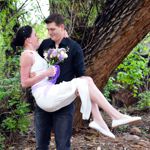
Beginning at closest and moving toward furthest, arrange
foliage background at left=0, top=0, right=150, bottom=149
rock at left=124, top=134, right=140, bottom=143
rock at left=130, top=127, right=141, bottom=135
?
foliage background at left=0, top=0, right=150, bottom=149
rock at left=124, top=134, right=140, bottom=143
rock at left=130, top=127, right=141, bottom=135

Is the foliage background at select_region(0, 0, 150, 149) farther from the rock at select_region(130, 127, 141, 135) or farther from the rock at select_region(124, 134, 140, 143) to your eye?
the rock at select_region(130, 127, 141, 135)

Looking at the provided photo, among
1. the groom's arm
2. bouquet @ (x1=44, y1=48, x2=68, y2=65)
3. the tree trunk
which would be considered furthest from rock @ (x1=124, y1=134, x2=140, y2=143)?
bouquet @ (x1=44, y1=48, x2=68, y2=65)

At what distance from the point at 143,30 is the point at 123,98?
15.7 ft

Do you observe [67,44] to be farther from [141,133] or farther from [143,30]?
[141,133]

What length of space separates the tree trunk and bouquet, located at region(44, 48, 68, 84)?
1900 millimetres

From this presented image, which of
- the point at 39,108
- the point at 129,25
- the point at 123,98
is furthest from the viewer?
the point at 123,98

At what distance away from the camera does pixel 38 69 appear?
3842mm

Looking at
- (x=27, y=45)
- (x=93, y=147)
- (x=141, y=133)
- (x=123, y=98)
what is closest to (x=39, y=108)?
(x=27, y=45)

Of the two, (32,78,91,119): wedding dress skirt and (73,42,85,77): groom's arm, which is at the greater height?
(73,42,85,77): groom's arm

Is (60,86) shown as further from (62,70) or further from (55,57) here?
(55,57)

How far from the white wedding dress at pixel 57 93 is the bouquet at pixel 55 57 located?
8 centimetres

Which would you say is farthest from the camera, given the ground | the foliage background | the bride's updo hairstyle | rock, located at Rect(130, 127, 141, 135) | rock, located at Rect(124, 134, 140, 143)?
rock, located at Rect(130, 127, 141, 135)

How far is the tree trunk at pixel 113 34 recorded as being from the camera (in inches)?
213

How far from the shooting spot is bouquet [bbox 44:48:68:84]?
3.75 metres
